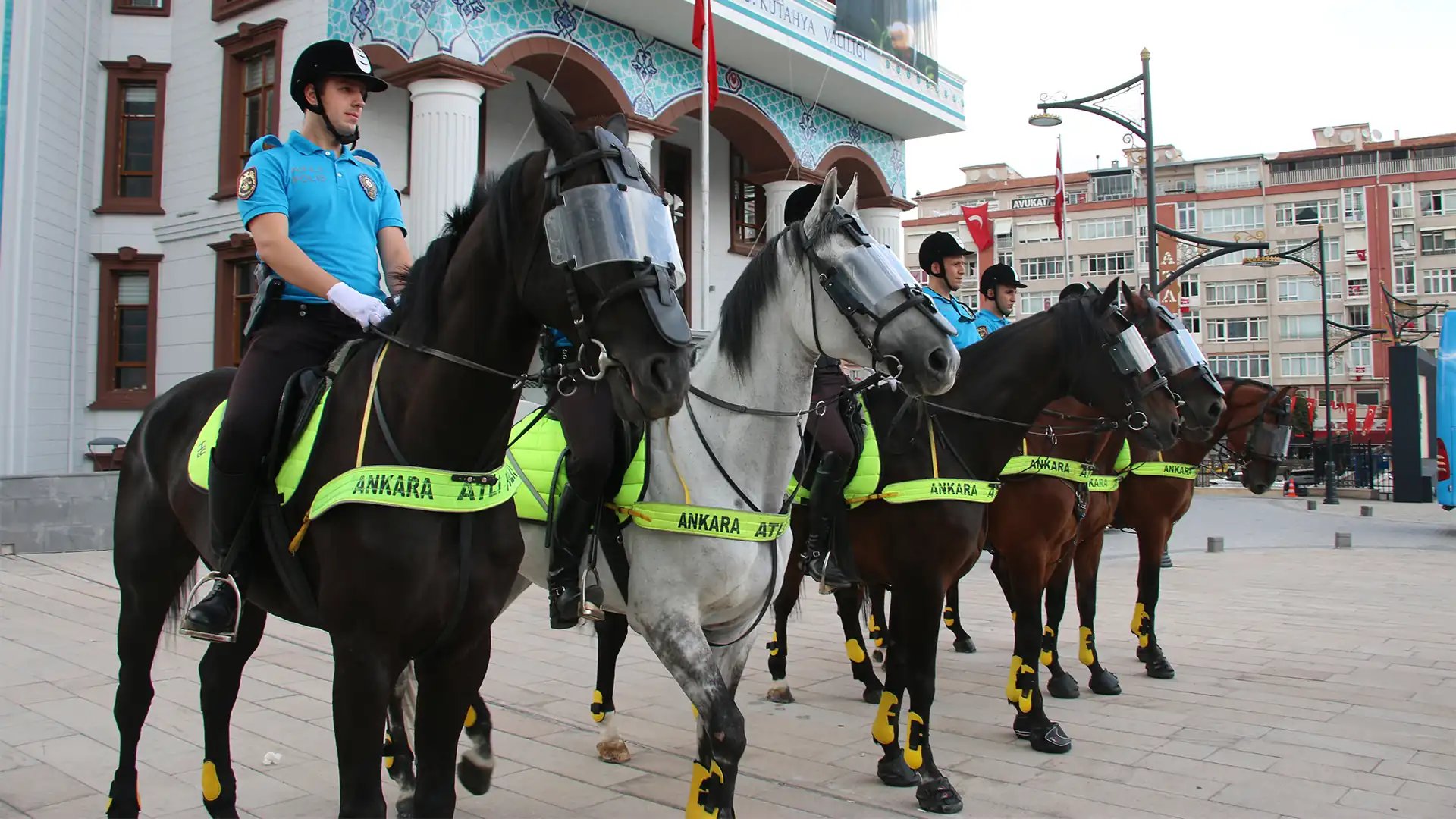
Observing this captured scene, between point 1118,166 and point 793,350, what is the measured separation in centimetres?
8000

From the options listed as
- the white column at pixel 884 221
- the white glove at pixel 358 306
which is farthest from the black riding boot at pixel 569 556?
the white column at pixel 884 221

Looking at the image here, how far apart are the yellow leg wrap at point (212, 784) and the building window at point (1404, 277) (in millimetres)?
79675

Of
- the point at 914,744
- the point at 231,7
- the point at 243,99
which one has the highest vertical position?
the point at 231,7

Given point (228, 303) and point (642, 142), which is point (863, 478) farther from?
point (228, 303)

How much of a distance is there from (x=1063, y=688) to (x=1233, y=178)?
252 ft

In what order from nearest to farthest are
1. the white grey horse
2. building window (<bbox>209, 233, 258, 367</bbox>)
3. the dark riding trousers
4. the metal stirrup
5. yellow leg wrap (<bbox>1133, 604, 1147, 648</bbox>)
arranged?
the dark riding trousers
the metal stirrup
the white grey horse
yellow leg wrap (<bbox>1133, 604, 1147, 648</bbox>)
building window (<bbox>209, 233, 258, 367</bbox>)

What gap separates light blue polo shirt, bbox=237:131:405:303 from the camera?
3.25 meters

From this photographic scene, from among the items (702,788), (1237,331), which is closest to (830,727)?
(702,788)

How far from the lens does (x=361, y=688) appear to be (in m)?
2.68

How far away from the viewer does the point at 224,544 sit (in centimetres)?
307

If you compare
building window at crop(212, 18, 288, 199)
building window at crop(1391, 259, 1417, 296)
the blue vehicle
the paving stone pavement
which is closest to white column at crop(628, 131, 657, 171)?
building window at crop(212, 18, 288, 199)

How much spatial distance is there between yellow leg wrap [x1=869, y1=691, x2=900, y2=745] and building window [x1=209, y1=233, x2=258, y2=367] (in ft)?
46.6

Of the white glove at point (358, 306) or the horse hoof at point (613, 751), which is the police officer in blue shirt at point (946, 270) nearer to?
the horse hoof at point (613, 751)

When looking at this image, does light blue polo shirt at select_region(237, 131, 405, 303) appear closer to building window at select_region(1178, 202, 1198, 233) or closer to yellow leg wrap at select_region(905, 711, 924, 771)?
yellow leg wrap at select_region(905, 711, 924, 771)
